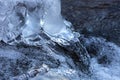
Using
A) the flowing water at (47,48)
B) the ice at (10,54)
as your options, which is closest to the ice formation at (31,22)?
the flowing water at (47,48)

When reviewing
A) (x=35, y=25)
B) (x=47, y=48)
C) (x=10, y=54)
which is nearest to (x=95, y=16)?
(x=35, y=25)

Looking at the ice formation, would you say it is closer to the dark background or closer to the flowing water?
the flowing water

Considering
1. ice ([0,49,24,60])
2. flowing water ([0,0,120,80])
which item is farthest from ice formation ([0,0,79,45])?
ice ([0,49,24,60])

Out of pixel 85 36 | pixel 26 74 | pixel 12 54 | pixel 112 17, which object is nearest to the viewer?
pixel 26 74

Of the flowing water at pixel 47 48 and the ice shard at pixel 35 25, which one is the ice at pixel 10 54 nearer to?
the flowing water at pixel 47 48

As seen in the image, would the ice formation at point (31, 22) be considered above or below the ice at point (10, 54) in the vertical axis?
above

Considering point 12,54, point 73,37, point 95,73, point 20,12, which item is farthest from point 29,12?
point 95,73

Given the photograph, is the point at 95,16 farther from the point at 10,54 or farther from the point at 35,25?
the point at 10,54

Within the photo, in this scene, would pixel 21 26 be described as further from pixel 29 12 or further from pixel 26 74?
pixel 26 74

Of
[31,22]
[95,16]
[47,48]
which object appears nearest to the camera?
[47,48]

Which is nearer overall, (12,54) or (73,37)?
(12,54)

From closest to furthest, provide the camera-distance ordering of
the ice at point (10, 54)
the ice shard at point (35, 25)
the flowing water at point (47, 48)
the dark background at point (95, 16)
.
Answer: the flowing water at point (47, 48), the ice at point (10, 54), the ice shard at point (35, 25), the dark background at point (95, 16)
